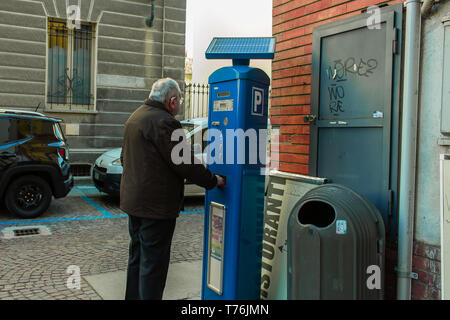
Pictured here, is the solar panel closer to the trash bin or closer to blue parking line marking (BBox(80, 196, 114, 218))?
the trash bin

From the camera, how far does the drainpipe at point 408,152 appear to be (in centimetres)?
312

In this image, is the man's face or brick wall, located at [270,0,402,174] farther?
brick wall, located at [270,0,402,174]

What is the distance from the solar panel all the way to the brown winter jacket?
2.14 feet

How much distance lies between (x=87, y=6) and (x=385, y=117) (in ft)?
35.5

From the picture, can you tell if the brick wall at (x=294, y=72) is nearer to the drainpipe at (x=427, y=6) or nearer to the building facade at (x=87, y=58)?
the drainpipe at (x=427, y=6)

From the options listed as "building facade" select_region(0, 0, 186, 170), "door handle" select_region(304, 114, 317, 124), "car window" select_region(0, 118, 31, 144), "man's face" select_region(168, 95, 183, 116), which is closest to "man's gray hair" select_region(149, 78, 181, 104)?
"man's face" select_region(168, 95, 183, 116)

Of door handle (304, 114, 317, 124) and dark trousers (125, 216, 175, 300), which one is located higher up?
door handle (304, 114, 317, 124)

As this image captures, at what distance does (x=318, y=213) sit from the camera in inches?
127

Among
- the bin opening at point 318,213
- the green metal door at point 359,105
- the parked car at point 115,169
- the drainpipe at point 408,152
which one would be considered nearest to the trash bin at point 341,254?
the bin opening at point 318,213

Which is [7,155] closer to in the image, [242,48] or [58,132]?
[58,132]

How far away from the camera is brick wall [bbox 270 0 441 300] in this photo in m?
→ 3.96

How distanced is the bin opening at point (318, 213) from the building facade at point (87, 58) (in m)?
9.93

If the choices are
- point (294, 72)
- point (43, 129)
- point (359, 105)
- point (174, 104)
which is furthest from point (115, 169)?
point (359, 105)

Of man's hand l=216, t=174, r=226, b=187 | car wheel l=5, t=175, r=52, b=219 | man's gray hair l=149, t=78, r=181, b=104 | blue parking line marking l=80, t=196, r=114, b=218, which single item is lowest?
blue parking line marking l=80, t=196, r=114, b=218
